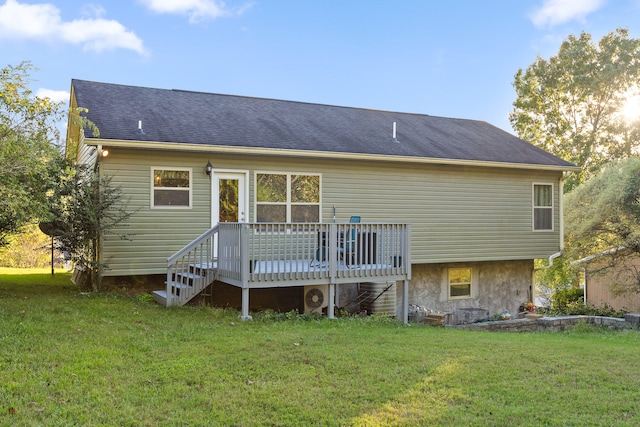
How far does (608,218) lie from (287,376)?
12.4 meters

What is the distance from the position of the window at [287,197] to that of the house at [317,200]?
23 millimetres

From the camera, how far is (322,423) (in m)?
4.29

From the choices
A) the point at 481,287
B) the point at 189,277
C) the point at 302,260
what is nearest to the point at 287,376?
the point at 302,260

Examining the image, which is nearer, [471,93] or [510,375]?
[510,375]

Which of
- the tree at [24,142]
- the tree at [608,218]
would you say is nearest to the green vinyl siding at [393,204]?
the tree at [608,218]

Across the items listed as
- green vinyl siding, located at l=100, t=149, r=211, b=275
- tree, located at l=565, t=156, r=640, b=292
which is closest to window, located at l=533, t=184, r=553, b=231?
tree, located at l=565, t=156, r=640, b=292

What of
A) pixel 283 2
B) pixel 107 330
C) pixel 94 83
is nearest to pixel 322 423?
pixel 107 330

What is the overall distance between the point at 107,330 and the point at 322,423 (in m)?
3.88

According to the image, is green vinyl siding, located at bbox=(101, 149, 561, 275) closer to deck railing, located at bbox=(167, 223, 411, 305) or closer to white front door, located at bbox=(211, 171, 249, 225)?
white front door, located at bbox=(211, 171, 249, 225)

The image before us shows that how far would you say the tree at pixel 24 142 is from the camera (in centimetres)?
757

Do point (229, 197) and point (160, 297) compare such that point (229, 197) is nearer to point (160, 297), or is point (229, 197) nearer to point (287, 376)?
point (160, 297)

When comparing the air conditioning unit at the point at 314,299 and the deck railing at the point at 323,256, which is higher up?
the deck railing at the point at 323,256

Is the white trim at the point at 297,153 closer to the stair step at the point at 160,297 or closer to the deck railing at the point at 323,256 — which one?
the deck railing at the point at 323,256

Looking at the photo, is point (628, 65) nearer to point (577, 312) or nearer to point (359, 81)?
point (359, 81)
